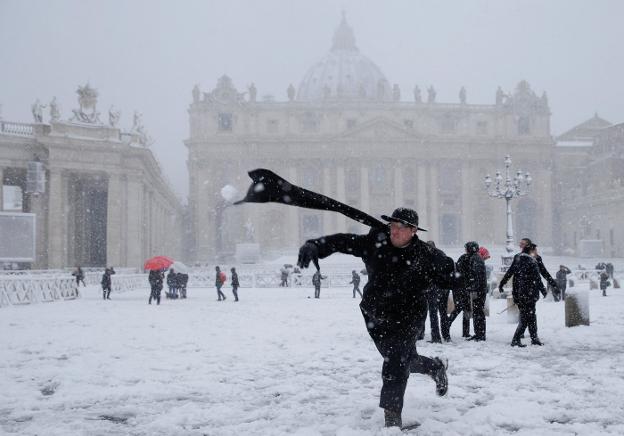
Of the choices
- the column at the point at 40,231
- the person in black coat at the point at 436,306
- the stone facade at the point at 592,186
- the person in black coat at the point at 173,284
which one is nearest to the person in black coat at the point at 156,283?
the person in black coat at the point at 173,284

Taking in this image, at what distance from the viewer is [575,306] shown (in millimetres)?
10281

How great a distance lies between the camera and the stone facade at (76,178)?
32.6 meters

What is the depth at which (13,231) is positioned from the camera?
22641 mm

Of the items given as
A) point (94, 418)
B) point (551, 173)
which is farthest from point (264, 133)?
point (94, 418)

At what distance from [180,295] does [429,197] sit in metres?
45.6

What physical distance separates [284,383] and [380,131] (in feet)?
187

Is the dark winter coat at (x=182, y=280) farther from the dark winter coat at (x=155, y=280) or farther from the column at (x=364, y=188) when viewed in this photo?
the column at (x=364, y=188)

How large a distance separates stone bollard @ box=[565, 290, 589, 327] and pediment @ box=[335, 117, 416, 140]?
170 ft

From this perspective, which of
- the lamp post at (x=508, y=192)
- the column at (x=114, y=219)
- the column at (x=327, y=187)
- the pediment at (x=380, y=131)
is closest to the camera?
the lamp post at (x=508, y=192)

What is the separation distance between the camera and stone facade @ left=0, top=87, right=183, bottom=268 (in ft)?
107

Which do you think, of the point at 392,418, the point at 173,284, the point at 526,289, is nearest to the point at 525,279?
the point at 526,289

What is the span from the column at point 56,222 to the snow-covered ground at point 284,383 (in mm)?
23247

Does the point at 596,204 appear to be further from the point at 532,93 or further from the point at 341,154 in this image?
the point at 341,154

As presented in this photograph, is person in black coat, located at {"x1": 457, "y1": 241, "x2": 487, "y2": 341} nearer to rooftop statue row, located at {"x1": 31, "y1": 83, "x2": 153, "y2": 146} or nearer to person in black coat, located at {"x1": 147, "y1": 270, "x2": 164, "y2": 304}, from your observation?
person in black coat, located at {"x1": 147, "y1": 270, "x2": 164, "y2": 304}
